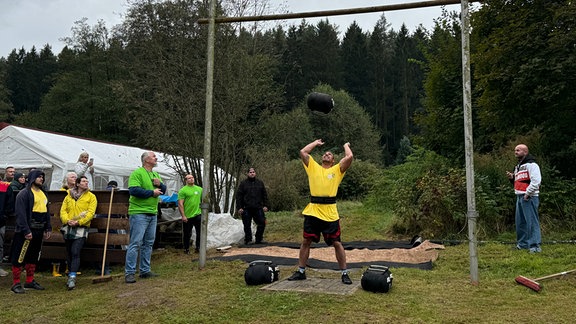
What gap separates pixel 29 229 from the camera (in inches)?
260

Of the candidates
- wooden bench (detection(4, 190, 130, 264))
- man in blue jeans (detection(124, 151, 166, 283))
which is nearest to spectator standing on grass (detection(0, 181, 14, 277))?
wooden bench (detection(4, 190, 130, 264))

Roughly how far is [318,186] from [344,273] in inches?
44.5

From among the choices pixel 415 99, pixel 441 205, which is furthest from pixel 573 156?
pixel 415 99

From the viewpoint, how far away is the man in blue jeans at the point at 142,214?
676cm

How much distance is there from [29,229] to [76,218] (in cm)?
65

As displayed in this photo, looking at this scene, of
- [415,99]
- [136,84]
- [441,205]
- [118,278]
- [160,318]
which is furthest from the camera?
[415,99]

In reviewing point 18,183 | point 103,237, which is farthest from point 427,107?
point 18,183

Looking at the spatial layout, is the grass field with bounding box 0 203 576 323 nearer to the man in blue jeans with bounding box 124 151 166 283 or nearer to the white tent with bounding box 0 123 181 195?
the man in blue jeans with bounding box 124 151 166 283

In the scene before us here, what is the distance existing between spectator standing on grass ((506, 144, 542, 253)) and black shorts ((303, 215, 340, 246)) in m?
3.68

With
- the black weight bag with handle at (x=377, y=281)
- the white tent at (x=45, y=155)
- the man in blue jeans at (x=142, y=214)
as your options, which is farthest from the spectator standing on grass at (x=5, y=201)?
the white tent at (x=45, y=155)

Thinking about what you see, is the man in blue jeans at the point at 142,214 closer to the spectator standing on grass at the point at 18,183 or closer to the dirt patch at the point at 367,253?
the dirt patch at the point at 367,253

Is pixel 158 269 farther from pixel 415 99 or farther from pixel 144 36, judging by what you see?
pixel 415 99

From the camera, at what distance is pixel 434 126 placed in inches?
649

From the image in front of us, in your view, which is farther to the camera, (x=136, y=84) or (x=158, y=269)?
(x=136, y=84)
